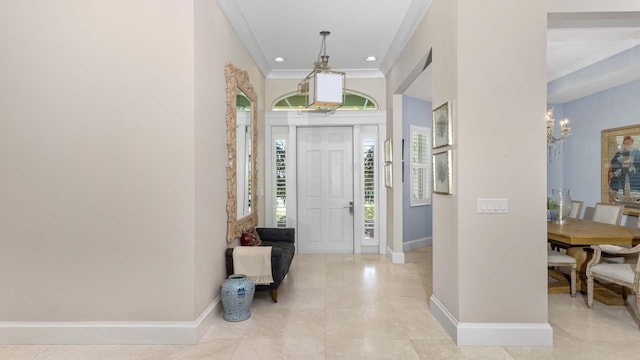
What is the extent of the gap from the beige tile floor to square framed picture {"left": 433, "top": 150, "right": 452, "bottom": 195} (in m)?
1.20

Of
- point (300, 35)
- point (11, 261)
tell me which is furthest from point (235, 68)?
point (11, 261)

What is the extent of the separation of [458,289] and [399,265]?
8.46 ft

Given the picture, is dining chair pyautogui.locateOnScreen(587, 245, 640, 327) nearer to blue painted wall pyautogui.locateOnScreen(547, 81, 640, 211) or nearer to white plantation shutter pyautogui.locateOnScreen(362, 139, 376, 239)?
blue painted wall pyautogui.locateOnScreen(547, 81, 640, 211)

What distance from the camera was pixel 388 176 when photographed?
5879 mm

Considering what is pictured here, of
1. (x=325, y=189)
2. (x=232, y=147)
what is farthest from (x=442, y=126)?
(x=325, y=189)

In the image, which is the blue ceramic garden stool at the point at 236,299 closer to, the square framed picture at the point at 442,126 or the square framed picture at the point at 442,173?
A: the square framed picture at the point at 442,173

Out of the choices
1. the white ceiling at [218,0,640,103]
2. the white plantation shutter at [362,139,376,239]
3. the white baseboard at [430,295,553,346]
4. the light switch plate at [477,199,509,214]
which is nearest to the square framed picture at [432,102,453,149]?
the light switch plate at [477,199,509,214]

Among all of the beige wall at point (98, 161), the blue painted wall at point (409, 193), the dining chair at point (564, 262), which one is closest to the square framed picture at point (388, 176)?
the blue painted wall at point (409, 193)

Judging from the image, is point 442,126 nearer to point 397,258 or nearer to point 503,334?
point 503,334

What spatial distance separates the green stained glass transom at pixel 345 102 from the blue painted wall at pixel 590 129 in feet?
12.2

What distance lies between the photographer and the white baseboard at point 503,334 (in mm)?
2879

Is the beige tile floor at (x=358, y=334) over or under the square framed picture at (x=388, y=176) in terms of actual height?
under

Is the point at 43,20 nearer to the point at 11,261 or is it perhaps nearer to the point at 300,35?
the point at 11,261

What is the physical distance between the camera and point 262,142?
19.3 feet
